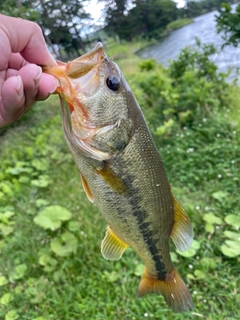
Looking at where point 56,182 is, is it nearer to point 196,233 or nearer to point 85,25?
point 196,233

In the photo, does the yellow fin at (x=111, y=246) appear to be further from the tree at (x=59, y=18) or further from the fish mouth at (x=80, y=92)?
the tree at (x=59, y=18)

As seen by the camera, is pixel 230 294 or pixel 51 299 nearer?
pixel 230 294

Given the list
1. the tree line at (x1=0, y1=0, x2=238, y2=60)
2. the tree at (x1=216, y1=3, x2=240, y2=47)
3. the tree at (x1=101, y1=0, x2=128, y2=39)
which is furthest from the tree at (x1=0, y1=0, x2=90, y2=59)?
the tree at (x1=216, y1=3, x2=240, y2=47)

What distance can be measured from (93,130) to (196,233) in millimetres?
1987

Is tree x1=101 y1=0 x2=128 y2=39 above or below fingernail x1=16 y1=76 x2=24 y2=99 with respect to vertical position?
below

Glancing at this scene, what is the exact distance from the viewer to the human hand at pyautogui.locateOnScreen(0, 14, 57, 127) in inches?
50.5

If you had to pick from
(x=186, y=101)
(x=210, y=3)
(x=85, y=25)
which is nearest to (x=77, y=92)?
(x=186, y=101)

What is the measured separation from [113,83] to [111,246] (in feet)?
2.90

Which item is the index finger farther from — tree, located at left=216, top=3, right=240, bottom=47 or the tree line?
tree, located at left=216, top=3, right=240, bottom=47

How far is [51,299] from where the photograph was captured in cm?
260

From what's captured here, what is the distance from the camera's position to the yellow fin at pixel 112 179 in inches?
56.7

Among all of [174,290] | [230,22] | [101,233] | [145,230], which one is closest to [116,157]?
[145,230]

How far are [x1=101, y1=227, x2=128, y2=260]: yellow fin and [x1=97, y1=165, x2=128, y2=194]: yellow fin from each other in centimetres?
36

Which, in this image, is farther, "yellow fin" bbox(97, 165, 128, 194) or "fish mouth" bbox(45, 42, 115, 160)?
"yellow fin" bbox(97, 165, 128, 194)
